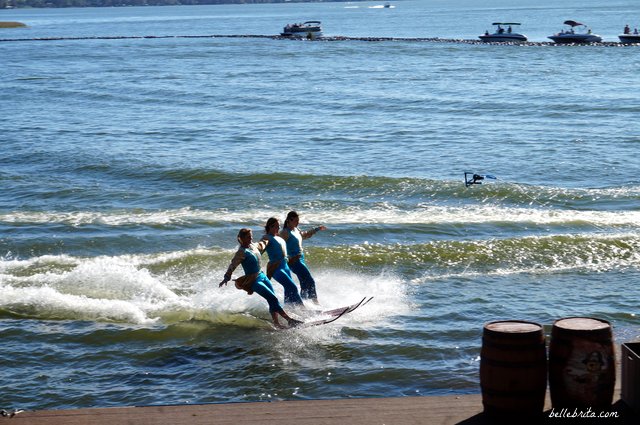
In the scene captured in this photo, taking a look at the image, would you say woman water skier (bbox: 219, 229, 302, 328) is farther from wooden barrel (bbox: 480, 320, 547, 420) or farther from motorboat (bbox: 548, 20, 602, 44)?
motorboat (bbox: 548, 20, 602, 44)

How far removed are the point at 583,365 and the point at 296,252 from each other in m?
7.00

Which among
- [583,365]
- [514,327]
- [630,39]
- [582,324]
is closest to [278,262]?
[514,327]

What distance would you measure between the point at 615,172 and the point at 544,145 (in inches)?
203

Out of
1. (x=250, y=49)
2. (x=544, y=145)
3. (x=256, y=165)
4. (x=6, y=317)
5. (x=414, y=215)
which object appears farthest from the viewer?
(x=250, y=49)

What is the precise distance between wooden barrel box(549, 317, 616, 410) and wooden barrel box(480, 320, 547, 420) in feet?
0.47

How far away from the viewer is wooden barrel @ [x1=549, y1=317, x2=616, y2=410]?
859 cm

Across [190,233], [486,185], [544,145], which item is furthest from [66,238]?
[544,145]

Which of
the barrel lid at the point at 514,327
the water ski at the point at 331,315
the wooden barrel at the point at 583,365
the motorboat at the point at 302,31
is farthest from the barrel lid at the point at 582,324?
the motorboat at the point at 302,31

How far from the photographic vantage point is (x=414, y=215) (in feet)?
76.0

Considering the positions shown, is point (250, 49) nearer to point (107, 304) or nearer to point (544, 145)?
point (544, 145)

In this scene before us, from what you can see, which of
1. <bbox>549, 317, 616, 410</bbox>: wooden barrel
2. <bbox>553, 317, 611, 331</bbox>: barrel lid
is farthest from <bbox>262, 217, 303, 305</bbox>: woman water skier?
<bbox>549, 317, 616, 410</bbox>: wooden barrel

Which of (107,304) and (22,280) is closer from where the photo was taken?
(107,304)

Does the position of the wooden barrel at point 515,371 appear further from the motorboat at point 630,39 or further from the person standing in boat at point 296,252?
the motorboat at point 630,39

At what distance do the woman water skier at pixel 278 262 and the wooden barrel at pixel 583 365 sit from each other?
6.09m
